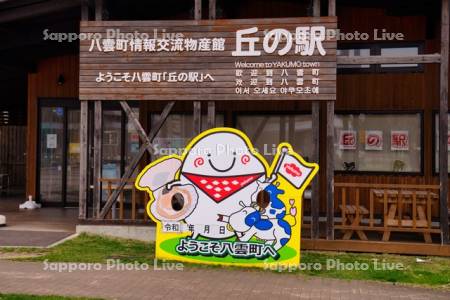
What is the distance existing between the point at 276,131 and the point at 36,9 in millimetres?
5202

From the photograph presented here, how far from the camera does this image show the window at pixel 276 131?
1164 centimetres

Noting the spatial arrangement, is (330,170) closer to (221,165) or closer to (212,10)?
(221,165)

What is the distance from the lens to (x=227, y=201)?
8039mm

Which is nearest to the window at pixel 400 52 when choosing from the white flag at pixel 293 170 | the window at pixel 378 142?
the window at pixel 378 142

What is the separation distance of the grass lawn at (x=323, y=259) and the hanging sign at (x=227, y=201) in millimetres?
438

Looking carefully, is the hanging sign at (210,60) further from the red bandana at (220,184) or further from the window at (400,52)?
the window at (400,52)

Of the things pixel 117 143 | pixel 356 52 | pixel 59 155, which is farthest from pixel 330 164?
pixel 59 155

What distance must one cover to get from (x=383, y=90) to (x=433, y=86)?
94cm

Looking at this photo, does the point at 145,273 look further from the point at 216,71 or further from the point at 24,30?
the point at 24,30

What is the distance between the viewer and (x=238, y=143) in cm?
798

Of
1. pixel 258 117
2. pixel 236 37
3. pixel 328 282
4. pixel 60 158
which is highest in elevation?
pixel 236 37

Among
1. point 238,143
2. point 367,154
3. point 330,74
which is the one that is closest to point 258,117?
point 367,154

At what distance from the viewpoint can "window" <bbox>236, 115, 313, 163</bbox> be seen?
1164cm

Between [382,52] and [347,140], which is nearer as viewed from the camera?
[382,52]
